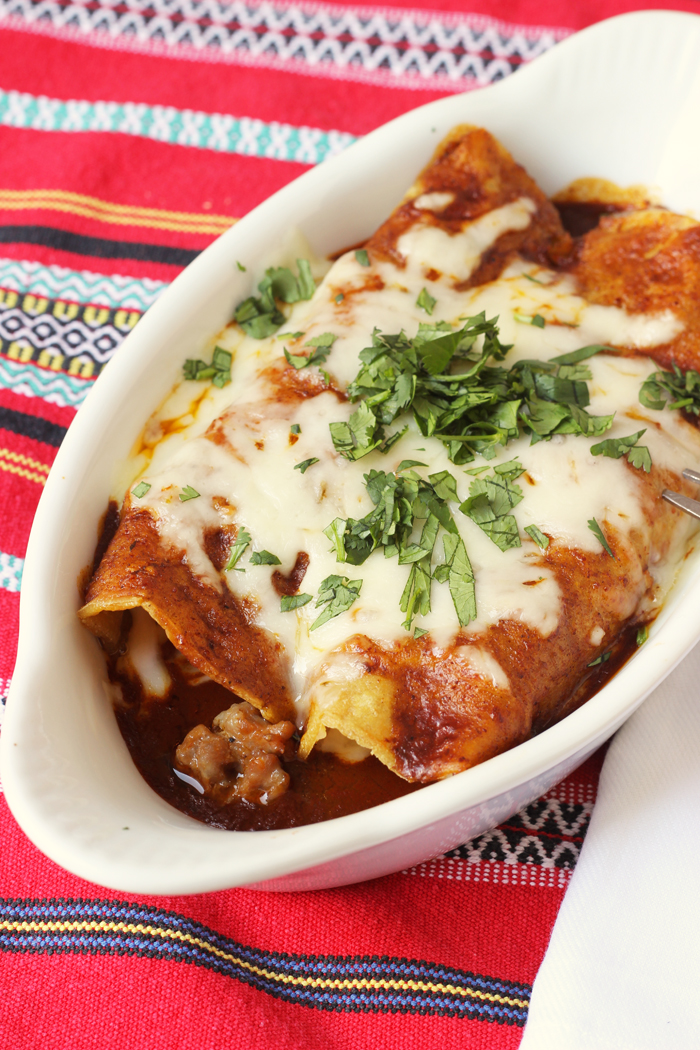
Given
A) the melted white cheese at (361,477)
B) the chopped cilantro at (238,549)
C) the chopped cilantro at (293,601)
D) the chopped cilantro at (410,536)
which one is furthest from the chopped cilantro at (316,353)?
the chopped cilantro at (293,601)

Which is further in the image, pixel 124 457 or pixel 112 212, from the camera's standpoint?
pixel 112 212

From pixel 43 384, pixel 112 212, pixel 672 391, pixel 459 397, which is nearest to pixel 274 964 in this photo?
pixel 459 397

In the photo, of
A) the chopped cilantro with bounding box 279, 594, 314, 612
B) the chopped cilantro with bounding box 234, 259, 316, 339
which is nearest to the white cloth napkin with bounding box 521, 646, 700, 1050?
the chopped cilantro with bounding box 279, 594, 314, 612

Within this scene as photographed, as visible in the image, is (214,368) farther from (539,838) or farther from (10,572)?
(539,838)

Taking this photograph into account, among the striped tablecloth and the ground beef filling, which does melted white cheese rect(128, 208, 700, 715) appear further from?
the striped tablecloth

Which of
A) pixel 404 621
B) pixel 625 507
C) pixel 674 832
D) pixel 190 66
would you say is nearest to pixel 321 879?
pixel 404 621

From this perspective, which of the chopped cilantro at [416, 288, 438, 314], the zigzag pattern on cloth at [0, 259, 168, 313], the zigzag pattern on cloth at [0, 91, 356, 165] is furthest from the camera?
the zigzag pattern on cloth at [0, 91, 356, 165]

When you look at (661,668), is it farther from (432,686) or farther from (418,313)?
(418,313)

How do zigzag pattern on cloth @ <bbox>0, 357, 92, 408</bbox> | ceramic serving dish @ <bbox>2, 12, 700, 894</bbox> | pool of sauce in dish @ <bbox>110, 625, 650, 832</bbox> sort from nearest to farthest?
ceramic serving dish @ <bbox>2, 12, 700, 894</bbox>, pool of sauce in dish @ <bbox>110, 625, 650, 832</bbox>, zigzag pattern on cloth @ <bbox>0, 357, 92, 408</bbox>
